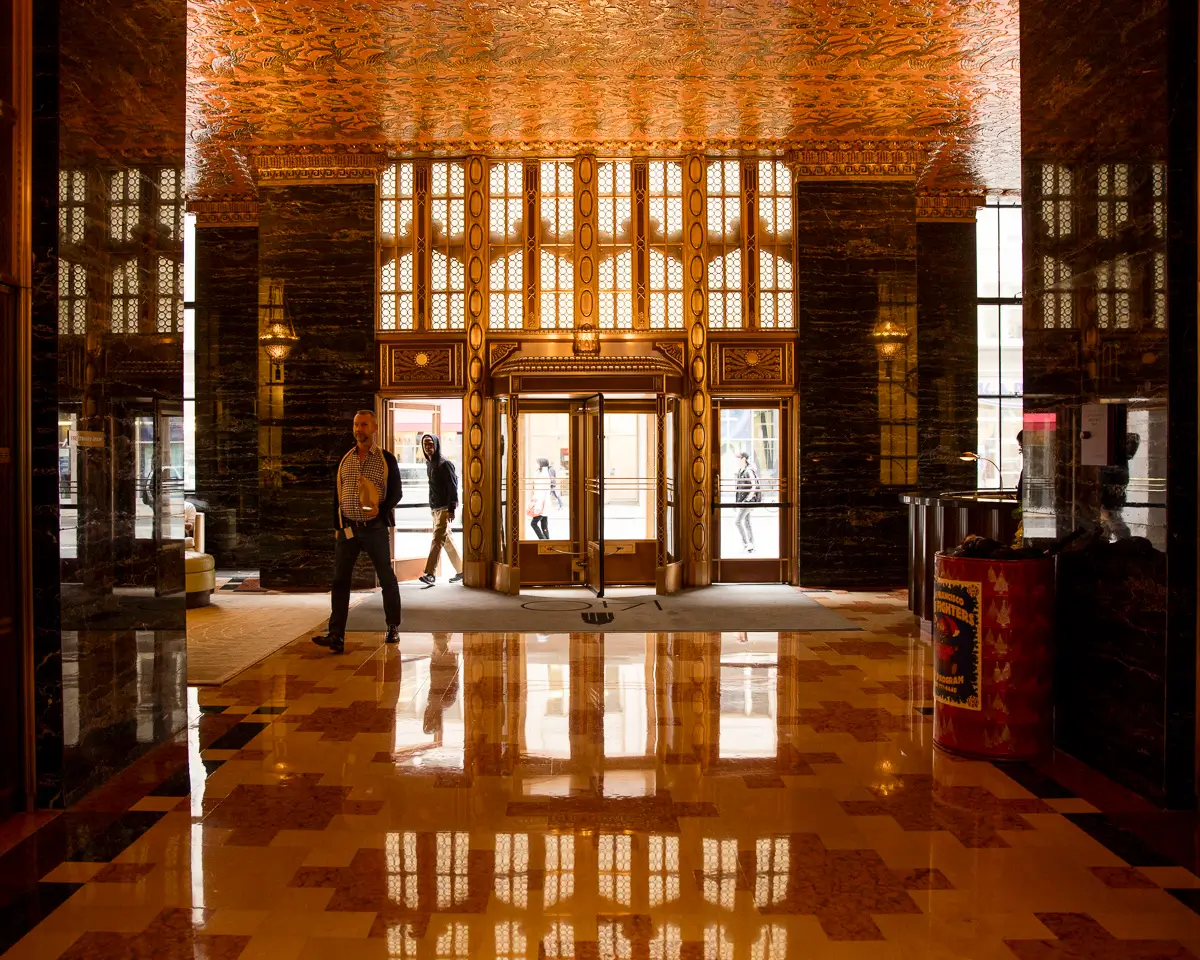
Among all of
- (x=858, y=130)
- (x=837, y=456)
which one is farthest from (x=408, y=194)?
(x=837, y=456)

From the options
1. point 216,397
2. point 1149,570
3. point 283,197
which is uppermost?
point 283,197

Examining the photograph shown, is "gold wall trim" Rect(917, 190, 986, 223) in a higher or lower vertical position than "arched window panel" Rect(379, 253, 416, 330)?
higher

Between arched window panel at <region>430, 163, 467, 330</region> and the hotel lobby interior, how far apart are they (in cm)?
5

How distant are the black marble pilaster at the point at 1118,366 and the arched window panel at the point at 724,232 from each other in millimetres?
5193

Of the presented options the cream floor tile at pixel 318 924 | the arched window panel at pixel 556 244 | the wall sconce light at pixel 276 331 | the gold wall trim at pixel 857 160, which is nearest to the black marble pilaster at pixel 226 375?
the wall sconce light at pixel 276 331

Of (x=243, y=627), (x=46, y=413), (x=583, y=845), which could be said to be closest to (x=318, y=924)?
(x=583, y=845)

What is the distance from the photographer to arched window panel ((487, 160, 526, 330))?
953 centimetres

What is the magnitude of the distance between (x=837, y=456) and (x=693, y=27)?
4431 mm

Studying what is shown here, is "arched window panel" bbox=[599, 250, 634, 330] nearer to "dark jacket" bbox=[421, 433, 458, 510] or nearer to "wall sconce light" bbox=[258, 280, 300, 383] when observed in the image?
"dark jacket" bbox=[421, 433, 458, 510]

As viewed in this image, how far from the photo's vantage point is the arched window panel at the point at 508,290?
9.53 m

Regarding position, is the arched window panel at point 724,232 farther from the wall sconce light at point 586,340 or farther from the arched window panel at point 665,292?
the wall sconce light at point 586,340

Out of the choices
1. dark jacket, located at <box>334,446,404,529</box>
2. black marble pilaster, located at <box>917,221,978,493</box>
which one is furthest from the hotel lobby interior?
black marble pilaster, located at <box>917,221,978,493</box>

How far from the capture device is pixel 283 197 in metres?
9.39

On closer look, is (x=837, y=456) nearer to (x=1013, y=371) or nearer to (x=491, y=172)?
(x=1013, y=371)
